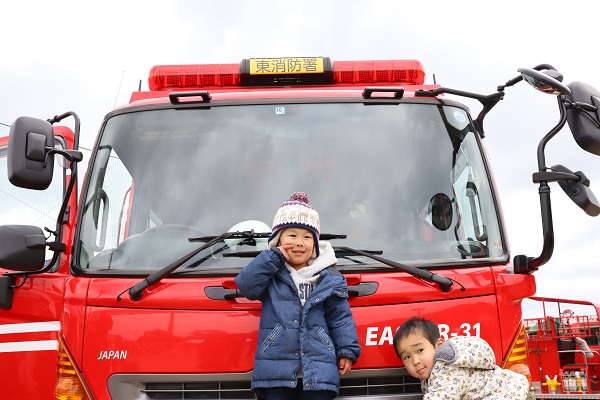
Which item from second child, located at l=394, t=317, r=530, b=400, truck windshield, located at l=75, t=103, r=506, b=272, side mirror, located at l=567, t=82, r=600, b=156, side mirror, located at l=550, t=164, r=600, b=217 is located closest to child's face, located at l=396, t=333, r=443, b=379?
second child, located at l=394, t=317, r=530, b=400

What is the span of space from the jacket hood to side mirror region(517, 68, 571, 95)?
1.26 m

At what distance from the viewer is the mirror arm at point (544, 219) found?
11.2 ft

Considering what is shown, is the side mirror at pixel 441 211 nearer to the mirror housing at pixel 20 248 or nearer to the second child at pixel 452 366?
the second child at pixel 452 366

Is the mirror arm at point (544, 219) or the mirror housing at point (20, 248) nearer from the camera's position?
the mirror arm at point (544, 219)

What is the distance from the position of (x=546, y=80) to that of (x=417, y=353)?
145cm

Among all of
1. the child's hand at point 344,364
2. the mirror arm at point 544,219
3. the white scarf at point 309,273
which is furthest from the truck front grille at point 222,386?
the mirror arm at point 544,219

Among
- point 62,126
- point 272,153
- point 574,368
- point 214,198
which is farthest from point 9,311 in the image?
point 574,368

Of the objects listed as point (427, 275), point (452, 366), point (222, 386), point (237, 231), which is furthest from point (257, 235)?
point (452, 366)

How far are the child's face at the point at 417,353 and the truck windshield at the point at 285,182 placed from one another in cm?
46

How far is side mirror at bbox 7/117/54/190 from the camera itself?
11.2ft

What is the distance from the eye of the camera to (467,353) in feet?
10.1

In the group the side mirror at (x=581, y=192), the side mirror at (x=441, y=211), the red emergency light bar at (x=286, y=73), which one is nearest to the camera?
the side mirror at (x=581, y=192)

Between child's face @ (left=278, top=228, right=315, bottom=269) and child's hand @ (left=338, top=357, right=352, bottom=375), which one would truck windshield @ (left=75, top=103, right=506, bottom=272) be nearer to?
child's face @ (left=278, top=228, right=315, bottom=269)

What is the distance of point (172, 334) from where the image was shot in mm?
3248
